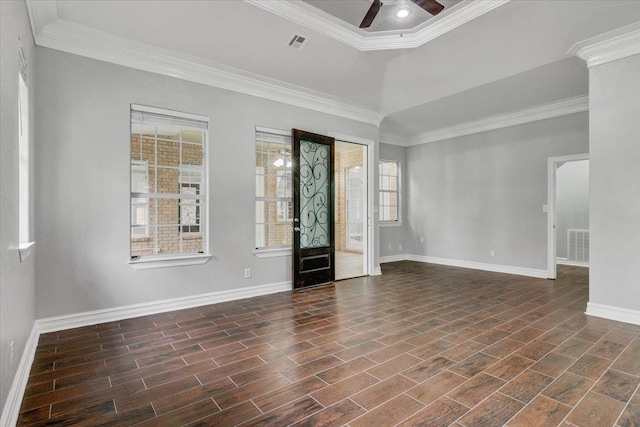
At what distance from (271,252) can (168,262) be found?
1371 mm

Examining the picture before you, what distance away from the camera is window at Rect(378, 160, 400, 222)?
779cm

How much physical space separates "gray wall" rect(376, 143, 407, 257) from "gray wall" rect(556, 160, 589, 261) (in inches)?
142

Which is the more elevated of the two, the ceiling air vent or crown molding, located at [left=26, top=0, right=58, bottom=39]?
the ceiling air vent

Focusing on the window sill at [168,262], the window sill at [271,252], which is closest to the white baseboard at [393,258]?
the window sill at [271,252]

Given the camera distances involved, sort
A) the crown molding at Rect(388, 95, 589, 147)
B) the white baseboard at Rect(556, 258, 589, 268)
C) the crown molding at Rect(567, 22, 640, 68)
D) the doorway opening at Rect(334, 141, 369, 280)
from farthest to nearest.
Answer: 1. the doorway opening at Rect(334, 141, 369, 280)
2. the white baseboard at Rect(556, 258, 589, 268)
3. the crown molding at Rect(388, 95, 589, 147)
4. the crown molding at Rect(567, 22, 640, 68)

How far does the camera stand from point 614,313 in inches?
135

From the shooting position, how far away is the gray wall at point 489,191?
5605mm

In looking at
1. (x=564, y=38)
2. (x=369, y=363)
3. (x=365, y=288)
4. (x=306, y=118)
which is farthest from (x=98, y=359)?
(x=564, y=38)

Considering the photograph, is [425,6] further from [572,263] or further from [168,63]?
[572,263]

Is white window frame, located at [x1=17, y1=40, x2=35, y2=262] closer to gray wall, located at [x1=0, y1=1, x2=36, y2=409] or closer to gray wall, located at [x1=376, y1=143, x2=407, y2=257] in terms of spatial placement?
gray wall, located at [x1=0, y1=1, x2=36, y2=409]

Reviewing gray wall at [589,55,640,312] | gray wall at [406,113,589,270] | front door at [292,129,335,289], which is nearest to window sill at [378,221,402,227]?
gray wall at [406,113,589,270]

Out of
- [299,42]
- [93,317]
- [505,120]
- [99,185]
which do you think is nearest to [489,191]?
[505,120]

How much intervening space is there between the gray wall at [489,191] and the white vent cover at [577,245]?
2.59 meters

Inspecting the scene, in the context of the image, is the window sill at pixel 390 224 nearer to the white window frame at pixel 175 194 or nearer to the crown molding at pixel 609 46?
the white window frame at pixel 175 194
